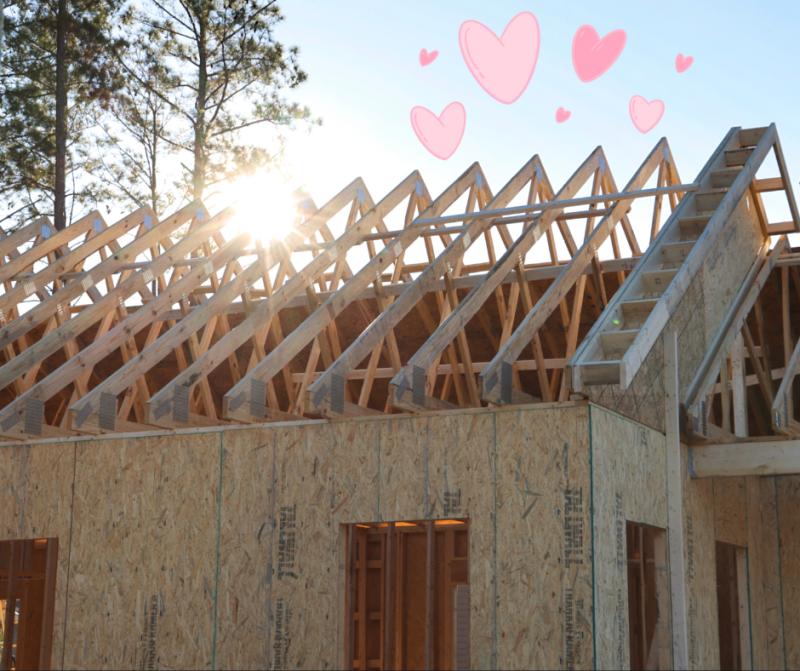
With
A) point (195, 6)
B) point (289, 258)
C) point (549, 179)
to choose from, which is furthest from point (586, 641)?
point (195, 6)

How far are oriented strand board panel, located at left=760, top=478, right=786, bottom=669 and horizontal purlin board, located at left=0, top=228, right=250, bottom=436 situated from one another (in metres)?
6.87

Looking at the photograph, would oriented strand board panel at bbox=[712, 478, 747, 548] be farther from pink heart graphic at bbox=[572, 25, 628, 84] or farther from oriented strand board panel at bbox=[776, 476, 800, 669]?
pink heart graphic at bbox=[572, 25, 628, 84]

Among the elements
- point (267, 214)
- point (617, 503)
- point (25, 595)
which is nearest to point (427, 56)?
point (267, 214)

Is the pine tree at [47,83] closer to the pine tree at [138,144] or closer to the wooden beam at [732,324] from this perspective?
the pine tree at [138,144]

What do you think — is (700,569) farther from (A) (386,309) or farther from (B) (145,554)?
(B) (145,554)

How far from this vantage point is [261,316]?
10.2 metres

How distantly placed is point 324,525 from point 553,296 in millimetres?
3091

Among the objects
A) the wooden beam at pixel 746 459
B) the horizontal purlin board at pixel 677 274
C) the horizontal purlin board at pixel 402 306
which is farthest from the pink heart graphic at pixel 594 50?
the wooden beam at pixel 746 459

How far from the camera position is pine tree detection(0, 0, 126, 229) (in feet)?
69.2

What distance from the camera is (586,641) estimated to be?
7988 millimetres

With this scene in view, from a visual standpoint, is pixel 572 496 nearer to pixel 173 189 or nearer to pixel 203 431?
pixel 203 431

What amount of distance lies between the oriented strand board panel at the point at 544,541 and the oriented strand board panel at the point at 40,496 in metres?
4.58

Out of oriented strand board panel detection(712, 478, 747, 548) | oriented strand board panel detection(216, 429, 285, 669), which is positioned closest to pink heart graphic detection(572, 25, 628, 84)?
oriented strand board panel detection(712, 478, 747, 548)

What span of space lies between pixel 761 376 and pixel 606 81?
12060 mm
